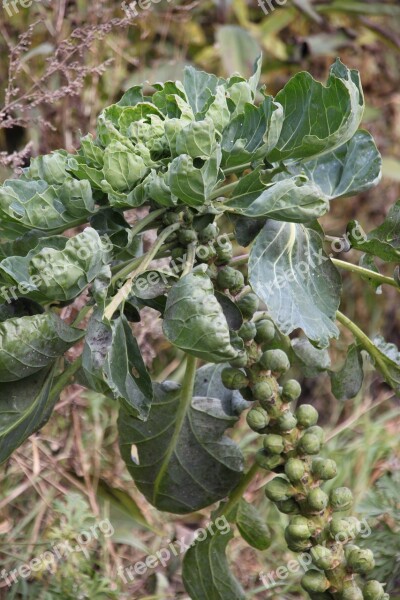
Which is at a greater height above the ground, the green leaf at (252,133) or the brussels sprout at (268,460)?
the green leaf at (252,133)

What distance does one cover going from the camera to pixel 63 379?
0.89m

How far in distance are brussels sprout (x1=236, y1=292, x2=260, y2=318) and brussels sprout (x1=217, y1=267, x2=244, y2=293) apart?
0.16 ft

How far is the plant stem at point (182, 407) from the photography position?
3.15 ft

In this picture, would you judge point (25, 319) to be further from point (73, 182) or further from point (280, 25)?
point (280, 25)

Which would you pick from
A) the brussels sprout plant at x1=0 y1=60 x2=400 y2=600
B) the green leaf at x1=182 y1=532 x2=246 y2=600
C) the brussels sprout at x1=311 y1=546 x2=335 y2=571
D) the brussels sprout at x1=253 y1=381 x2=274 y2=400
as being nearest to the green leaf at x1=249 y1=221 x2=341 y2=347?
the brussels sprout plant at x1=0 y1=60 x2=400 y2=600

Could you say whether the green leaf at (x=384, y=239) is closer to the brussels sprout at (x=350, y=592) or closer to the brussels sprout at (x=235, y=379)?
the brussels sprout at (x=235, y=379)

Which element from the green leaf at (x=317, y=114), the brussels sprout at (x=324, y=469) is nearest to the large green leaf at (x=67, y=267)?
the green leaf at (x=317, y=114)

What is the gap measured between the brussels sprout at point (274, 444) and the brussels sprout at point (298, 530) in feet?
0.24

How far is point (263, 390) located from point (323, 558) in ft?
0.60

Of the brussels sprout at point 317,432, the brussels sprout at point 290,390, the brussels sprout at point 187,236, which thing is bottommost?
the brussels sprout at point 317,432

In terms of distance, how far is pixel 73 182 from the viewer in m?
0.75

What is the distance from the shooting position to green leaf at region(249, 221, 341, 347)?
2.58 feet

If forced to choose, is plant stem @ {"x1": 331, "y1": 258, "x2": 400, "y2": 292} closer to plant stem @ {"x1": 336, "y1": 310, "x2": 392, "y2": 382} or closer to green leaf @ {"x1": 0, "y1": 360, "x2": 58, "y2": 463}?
plant stem @ {"x1": 336, "y1": 310, "x2": 392, "y2": 382}

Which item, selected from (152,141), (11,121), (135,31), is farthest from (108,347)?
(135,31)
